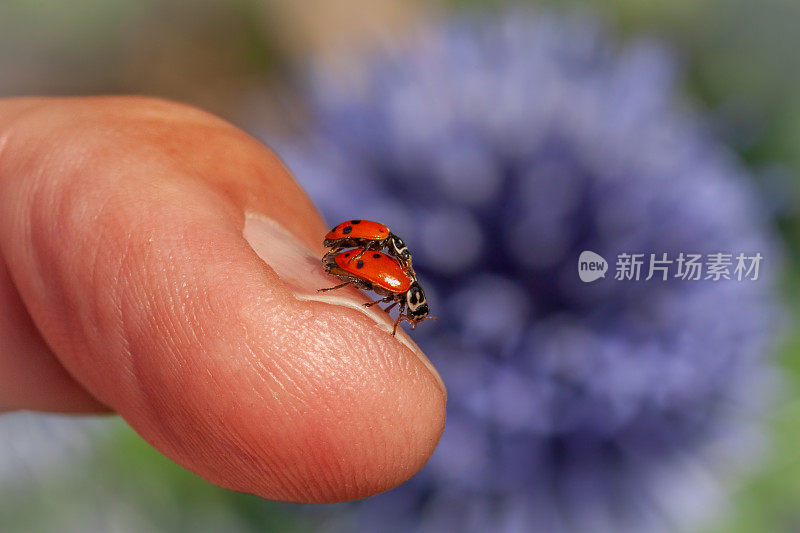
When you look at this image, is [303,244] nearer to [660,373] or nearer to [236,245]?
[236,245]

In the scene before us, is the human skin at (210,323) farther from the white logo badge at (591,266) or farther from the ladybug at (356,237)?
the white logo badge at (591,266)

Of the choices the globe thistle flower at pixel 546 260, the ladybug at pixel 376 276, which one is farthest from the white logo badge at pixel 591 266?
the ladybug at pixel 376 276

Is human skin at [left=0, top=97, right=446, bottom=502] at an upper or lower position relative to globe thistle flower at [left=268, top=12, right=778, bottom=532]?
lower

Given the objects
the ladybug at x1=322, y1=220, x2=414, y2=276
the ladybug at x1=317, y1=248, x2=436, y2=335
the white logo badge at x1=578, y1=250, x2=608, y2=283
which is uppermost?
the white logo badge at x1=578, y1=250, x2=608, y2=283

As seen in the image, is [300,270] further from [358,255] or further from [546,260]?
[546,260]

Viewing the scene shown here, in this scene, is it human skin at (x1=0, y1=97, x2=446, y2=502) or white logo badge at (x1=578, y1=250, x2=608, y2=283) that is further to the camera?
white logo badge at (x1=578, y1=250, x2=608, y2=283)

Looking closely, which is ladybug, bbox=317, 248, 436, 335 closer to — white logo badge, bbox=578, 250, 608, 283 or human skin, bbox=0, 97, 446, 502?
human skin, bbox=0, 97, 446, 502

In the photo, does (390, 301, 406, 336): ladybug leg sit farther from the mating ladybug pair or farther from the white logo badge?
the white logo badge

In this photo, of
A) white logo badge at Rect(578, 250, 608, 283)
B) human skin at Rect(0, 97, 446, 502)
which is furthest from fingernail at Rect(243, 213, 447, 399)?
white logo badge at Rect(578, 250, 608, 283)
